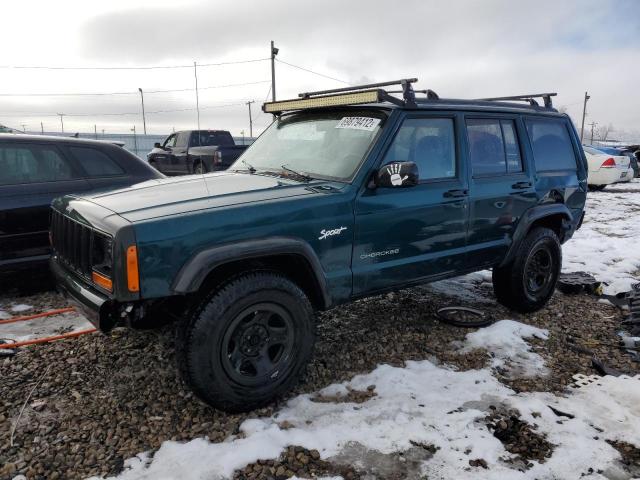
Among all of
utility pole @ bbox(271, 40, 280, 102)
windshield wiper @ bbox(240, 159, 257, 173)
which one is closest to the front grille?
windshield wiper @ bbox(240, 159, 257, 173)

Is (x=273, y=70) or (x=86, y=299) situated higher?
(x=273, y=70)

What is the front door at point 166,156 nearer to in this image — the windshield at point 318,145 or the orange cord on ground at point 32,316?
the orange cord on ground at point 32,316

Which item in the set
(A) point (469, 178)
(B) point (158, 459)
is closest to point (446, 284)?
(A) point (469, 178)

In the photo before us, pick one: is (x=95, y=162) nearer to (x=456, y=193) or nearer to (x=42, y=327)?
(x=42, y=327)

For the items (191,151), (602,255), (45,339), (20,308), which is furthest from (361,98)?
(191,151)

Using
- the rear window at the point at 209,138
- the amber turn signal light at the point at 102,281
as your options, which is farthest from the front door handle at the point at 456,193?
the rear window at the point at 209,138

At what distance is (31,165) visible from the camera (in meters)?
4.73

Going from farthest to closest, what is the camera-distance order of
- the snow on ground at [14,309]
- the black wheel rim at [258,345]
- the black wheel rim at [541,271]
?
1. the black wheel rim at [541,271]
2. the snow on ground at [14,309]
3. the black wheel rim at [258,345]

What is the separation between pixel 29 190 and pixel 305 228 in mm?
3166

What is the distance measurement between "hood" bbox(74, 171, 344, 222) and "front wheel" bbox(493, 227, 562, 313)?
2.24m

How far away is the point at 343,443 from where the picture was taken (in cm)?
267

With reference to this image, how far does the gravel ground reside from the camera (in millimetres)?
2598

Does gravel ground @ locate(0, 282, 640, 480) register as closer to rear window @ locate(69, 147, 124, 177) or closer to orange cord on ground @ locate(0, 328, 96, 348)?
orange cord on ground @ locate(0, 328, 96, 348)

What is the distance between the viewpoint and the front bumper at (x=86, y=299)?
267cm
